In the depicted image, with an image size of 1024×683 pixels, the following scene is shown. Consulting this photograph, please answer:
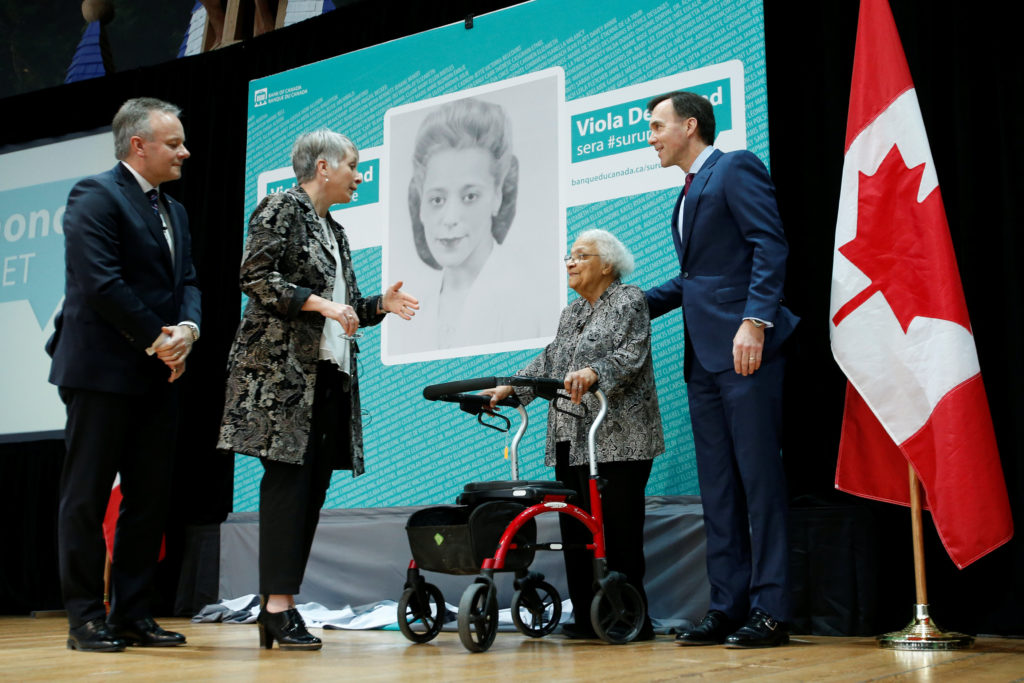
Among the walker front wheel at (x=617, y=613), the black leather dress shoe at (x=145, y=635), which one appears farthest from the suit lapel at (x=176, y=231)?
the walker front wheel at (x=617, y=613)

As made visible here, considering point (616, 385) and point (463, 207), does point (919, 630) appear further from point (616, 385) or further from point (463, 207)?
point (463, 207)

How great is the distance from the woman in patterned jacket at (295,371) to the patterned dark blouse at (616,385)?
2.22 ft

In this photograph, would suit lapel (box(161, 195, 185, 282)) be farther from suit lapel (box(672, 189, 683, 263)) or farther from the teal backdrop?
suit lapel (box(672, 189, 683, 263))

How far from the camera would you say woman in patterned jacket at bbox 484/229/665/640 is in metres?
2.99

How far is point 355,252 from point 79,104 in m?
2.15

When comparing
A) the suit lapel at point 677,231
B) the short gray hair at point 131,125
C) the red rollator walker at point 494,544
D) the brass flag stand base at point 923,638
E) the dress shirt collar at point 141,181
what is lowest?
the brass flag stand base at point 923,638

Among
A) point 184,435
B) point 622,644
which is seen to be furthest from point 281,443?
point 184,435

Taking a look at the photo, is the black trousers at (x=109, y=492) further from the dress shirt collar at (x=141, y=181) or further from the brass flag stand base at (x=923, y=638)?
the brass flag stand base at (x=923, y=638)

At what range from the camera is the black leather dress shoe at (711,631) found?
8.57ft

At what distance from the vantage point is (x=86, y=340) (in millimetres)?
2623

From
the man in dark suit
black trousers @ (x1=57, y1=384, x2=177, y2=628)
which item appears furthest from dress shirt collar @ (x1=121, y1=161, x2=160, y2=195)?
black trousers @ (x1=57, y1=384, x2=177, y2=628)

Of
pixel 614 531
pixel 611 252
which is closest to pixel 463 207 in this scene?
pixel 611 252

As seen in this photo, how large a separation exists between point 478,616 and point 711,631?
62 centimetres

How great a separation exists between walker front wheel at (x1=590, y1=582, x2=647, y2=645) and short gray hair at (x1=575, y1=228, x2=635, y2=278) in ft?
3.36
